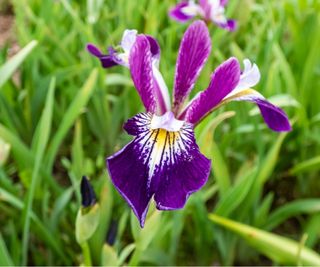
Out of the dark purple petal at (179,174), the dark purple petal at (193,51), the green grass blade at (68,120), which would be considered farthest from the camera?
the green grass blade at (68,120)

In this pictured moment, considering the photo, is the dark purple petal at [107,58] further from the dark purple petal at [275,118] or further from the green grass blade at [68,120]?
the green grass blade at [68,120]

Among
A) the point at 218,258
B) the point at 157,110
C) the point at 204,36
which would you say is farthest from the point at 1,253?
the point at 218,258

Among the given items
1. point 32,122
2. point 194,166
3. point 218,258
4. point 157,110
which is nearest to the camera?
point 194,166

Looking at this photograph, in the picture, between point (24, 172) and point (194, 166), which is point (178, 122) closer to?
point (194, 166)

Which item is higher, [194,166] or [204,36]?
[204,36]

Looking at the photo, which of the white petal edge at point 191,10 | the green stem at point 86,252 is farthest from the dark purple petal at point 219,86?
the white petal edge at point 191,10

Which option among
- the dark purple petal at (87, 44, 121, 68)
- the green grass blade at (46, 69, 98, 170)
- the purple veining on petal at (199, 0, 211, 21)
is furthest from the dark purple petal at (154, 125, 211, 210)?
the purple veining on petal at (199, 0, 211, 21)

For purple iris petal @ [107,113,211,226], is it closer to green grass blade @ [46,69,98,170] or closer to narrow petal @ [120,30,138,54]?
narrow petal @ [120,30,138,54]
